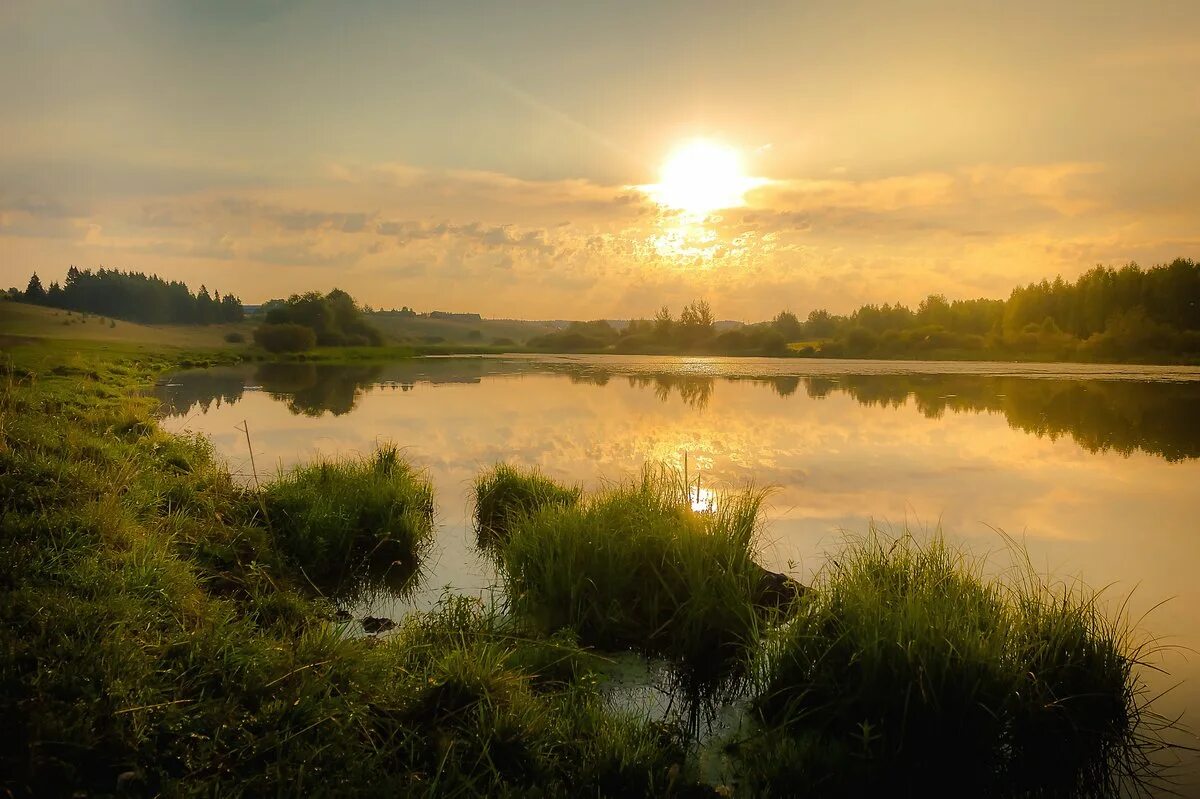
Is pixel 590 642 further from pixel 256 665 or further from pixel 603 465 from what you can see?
pixel 603 465

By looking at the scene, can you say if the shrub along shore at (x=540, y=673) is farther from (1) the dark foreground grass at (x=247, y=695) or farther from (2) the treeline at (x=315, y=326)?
(2) the treeline at (x=315, y=326)

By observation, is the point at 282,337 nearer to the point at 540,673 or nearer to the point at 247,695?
the point at 540,673

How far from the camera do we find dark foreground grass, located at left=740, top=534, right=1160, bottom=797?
15.0 ft

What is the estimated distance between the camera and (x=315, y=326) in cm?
7962

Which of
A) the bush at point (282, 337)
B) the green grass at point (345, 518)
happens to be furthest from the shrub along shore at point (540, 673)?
the bush at point (282, 337)

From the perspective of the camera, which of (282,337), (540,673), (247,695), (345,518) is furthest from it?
(282,337)

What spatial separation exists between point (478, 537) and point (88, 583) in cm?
565

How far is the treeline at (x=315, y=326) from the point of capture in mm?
71312

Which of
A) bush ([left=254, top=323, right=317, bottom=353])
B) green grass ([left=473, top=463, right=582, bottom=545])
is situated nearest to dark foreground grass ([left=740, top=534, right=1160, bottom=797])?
green grass ([left=473, top=463, right=582, bottom=545])

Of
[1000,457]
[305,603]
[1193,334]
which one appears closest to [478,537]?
[305,603]

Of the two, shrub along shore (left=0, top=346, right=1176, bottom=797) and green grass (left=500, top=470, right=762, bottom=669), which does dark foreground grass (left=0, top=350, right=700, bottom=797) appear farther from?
green grass (left=500, top=470, right=762, bottom=669)

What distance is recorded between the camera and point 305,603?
7.10 metres

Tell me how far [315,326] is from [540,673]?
267ft

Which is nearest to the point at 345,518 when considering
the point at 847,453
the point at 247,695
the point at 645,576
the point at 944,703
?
the point at 645,576
